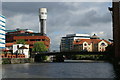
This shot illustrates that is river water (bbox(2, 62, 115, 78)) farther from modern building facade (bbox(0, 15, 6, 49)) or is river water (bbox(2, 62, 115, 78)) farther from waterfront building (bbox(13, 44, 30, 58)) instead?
modern building facade (bbox(0, 15, 6, 49))

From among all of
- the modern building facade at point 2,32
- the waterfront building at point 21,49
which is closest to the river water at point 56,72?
the waterfront building at point 21,49

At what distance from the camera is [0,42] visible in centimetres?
13012

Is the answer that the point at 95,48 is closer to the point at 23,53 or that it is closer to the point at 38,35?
the point at 38,35

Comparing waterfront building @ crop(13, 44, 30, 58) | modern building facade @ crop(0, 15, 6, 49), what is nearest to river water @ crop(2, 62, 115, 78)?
waterfront building @ crop(13, 44, 30, 58)

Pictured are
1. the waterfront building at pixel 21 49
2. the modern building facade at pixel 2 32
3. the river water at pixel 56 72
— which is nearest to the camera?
the river water at pixel 56 72

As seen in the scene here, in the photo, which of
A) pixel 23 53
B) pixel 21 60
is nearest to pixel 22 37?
pixel 23 53

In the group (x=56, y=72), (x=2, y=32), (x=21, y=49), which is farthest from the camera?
(x=2, y=32)

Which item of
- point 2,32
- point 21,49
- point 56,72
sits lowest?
point 56,72

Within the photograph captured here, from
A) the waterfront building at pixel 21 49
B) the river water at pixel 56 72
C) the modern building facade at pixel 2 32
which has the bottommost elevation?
the river water at pixel 56 72

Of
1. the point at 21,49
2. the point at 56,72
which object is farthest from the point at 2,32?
the point at 56,72

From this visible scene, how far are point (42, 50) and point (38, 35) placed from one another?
2575 cm

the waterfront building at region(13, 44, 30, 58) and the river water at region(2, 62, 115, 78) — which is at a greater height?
the waterfront building at region(13, 44, 30, 58)

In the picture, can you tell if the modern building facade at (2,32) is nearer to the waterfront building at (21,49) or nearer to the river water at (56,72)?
the waterfront building at (21,49)

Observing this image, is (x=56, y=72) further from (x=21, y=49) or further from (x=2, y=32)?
(x=2, y=32)
